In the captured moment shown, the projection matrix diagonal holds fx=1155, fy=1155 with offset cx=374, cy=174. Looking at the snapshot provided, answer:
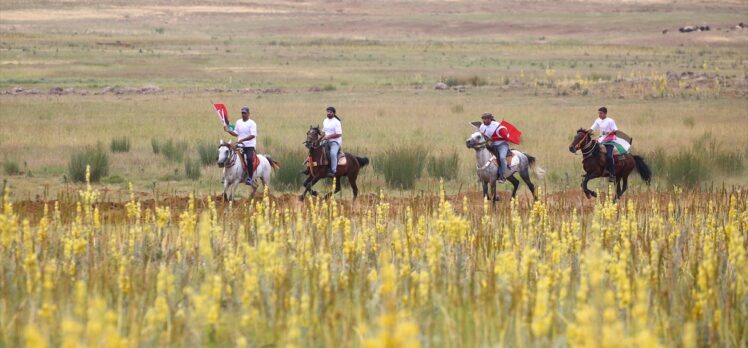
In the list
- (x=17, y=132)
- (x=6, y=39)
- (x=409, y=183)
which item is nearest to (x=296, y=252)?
(x=409, y=183)

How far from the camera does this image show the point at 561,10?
13275 cm

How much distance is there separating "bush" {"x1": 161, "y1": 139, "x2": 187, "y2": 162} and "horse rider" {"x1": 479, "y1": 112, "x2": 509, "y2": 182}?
26.8ft

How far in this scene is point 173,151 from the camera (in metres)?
25.9

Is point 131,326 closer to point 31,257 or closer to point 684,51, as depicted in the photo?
point 31,257

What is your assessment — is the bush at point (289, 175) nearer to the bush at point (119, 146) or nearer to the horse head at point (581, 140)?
the horse head at point (581, 140)

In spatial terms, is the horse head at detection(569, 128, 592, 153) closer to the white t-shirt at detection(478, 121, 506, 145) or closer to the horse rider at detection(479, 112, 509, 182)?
the horse rider at detection(479, 112, 509, 182)

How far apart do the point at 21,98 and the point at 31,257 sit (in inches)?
1312

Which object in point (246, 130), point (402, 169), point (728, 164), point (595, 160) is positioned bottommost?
point (728, 164)

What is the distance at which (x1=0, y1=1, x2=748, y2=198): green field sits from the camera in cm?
2661

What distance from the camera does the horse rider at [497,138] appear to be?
19969mm

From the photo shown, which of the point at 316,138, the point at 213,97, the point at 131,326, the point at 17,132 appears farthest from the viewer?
the point at 213,97

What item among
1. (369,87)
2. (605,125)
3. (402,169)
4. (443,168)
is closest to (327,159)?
(402,169)

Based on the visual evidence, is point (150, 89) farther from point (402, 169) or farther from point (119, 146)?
point (402, 169)

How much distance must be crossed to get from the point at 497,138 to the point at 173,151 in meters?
8.88
